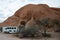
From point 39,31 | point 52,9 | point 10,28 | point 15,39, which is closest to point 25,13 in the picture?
point 52,9

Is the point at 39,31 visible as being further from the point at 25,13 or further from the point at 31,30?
the point at 25,13

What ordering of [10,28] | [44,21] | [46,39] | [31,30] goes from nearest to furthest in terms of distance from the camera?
1. [46,39]
2. [31,30]
3. [44,21]
4. [10,28]

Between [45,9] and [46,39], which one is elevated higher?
[45,9]

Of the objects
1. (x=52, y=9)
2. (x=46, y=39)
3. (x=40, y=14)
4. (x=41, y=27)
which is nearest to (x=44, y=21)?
(x=41, y=27)

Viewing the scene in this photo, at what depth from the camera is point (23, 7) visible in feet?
323

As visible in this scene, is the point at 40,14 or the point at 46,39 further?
the point at 40,14

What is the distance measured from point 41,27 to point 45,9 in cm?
4248

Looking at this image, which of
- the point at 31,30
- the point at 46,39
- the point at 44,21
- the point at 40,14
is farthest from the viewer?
the point at 40,14

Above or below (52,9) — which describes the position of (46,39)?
below

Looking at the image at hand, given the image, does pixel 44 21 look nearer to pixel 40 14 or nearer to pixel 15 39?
pixel 15 39

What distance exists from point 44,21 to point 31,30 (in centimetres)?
510

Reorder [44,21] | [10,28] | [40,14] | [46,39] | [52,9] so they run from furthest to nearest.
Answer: [52,9] < [40,14] < [10,28] < [44,21] < [46,39]

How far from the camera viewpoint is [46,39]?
143ft

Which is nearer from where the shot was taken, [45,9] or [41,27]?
[41,27]
